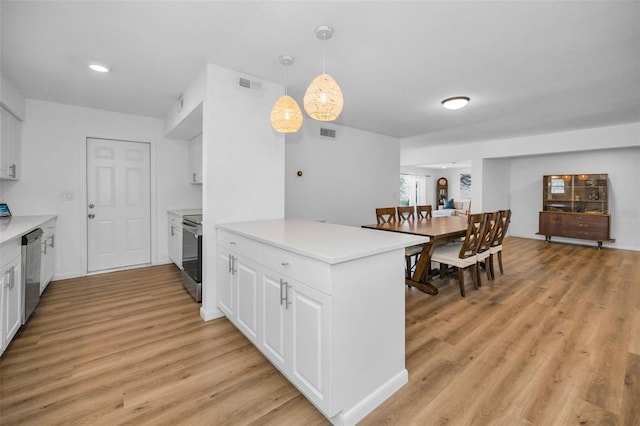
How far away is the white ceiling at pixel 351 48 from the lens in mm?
1924

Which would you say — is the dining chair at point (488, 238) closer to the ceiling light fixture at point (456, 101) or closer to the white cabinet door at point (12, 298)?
the ceiling light fixture at point (456, 101)

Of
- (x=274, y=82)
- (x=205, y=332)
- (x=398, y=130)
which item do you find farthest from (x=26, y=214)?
(x=398, y=130)

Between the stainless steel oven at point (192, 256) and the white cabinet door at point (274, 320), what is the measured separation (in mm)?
1254

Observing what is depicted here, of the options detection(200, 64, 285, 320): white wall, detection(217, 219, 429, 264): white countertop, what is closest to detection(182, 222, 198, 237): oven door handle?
detection(200, 64, 285, 320): white wall

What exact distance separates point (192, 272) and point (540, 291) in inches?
160

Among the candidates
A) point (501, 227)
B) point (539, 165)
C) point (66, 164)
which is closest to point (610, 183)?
point (539, 165)

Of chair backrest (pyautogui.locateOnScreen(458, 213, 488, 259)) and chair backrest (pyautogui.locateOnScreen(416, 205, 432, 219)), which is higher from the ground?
chair backrest (pyautogui.locateOnScreen(416, 205, 432, 219))

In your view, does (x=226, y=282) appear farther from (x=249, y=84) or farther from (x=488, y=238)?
(x=488, y=238)

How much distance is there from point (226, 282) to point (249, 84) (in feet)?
6.36

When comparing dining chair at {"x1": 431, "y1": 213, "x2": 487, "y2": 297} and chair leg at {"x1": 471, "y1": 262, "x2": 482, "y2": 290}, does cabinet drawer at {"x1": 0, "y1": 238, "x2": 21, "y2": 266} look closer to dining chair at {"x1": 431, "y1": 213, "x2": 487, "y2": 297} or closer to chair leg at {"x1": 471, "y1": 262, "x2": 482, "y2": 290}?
dining chair at {"x1": 431, "y1": 213, "x2": 487, "y2": 297}

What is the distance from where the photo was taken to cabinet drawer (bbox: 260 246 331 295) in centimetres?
143

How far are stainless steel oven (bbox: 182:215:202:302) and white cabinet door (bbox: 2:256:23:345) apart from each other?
1301 mm

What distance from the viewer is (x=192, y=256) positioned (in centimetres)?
309

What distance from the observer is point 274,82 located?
10.1ft
